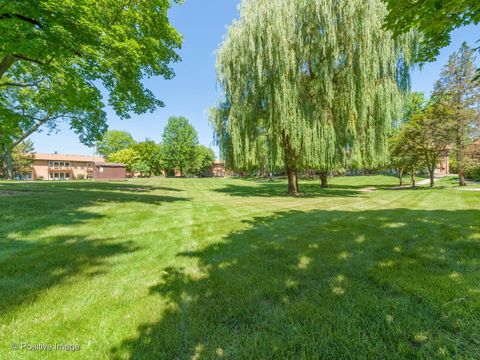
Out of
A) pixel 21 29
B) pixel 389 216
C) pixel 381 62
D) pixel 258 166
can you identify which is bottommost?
pixel 389 216

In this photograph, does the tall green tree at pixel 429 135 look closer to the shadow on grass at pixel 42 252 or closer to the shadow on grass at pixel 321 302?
the shadow on grass at pixel 321 302

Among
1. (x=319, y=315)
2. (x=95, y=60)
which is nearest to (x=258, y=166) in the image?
(x=95, y=60)

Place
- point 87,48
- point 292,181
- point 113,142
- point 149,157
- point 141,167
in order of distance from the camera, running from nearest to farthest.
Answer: point 87,48, point 292,181, point 141,167, point 149,157, point 113,142

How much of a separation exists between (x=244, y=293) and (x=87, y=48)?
9628mm

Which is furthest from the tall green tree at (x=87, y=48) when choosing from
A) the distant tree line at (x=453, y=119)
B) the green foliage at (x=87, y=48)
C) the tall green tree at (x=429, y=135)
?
the tall green tree at (x=429, y=135)

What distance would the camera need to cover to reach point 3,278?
3.13 m

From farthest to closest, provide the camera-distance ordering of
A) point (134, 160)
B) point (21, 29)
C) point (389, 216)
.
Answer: point (134, 160)
point (389, 216)
point (21, 29)

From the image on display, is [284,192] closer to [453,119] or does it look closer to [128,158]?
[453,119]

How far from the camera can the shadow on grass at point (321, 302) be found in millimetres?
1950

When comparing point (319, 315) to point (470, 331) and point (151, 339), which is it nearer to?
point (470, 331)

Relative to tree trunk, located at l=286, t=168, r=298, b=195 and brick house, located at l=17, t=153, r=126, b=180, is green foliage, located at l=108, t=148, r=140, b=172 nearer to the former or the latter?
brick house, located at l=17, t=153, r=126, b=180

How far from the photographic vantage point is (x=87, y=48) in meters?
7.93

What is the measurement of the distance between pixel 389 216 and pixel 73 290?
8.15 meters

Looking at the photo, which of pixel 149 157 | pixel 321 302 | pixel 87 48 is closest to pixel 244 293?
pixel 321 302
